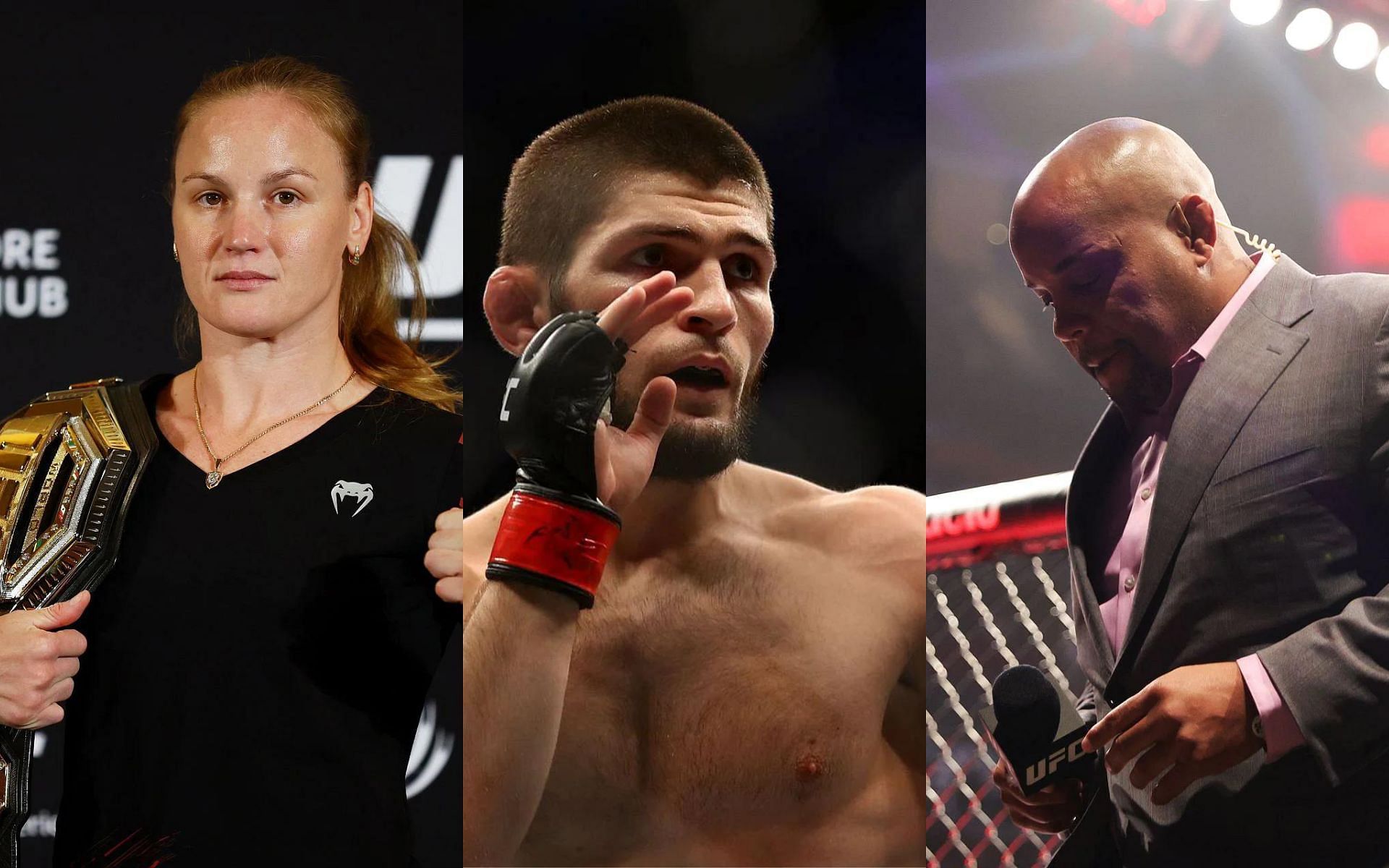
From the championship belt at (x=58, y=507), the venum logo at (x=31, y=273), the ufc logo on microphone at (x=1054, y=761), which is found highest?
the venum logo at (x=31, y=273)

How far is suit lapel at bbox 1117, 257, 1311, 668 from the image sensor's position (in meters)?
2.58

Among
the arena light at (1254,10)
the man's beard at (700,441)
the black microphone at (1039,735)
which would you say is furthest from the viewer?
the arena light at (1254,10)

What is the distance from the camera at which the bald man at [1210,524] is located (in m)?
2.53

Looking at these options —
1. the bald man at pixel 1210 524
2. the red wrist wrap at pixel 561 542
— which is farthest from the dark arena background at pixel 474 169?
the bald man at pixel 1210 524

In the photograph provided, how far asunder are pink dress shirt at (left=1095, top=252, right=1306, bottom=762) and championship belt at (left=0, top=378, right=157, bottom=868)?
205 cm

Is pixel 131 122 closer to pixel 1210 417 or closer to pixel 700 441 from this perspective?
pixel 700 441

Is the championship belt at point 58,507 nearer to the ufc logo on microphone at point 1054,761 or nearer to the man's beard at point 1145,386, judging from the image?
the ufc logo on microphone at point 1054,761

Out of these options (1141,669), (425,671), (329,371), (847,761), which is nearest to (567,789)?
(425,671)

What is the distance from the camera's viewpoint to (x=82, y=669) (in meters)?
2.54

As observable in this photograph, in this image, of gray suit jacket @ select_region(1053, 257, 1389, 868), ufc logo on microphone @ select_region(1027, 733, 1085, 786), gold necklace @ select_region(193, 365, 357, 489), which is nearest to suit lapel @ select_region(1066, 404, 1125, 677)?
gray suit jacket @ select_region(1053, 257, 1389, 868)

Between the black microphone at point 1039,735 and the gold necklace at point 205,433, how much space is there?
157 cm

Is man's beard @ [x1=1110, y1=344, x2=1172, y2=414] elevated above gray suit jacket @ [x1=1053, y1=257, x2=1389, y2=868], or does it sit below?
above

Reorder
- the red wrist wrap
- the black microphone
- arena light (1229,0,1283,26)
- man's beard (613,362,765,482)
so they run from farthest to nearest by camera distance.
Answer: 1. arena light (1229,0,1283,26)
2. the black microphone
3. man's beard (613,362,765,482)
4. the red wrist wrap

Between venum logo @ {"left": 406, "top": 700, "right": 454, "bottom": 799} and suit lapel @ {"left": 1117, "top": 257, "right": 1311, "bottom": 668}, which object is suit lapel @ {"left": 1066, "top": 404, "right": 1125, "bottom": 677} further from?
venum logo @ {"left": 406, "top": 700, "right": 454, "bottom": 799}
